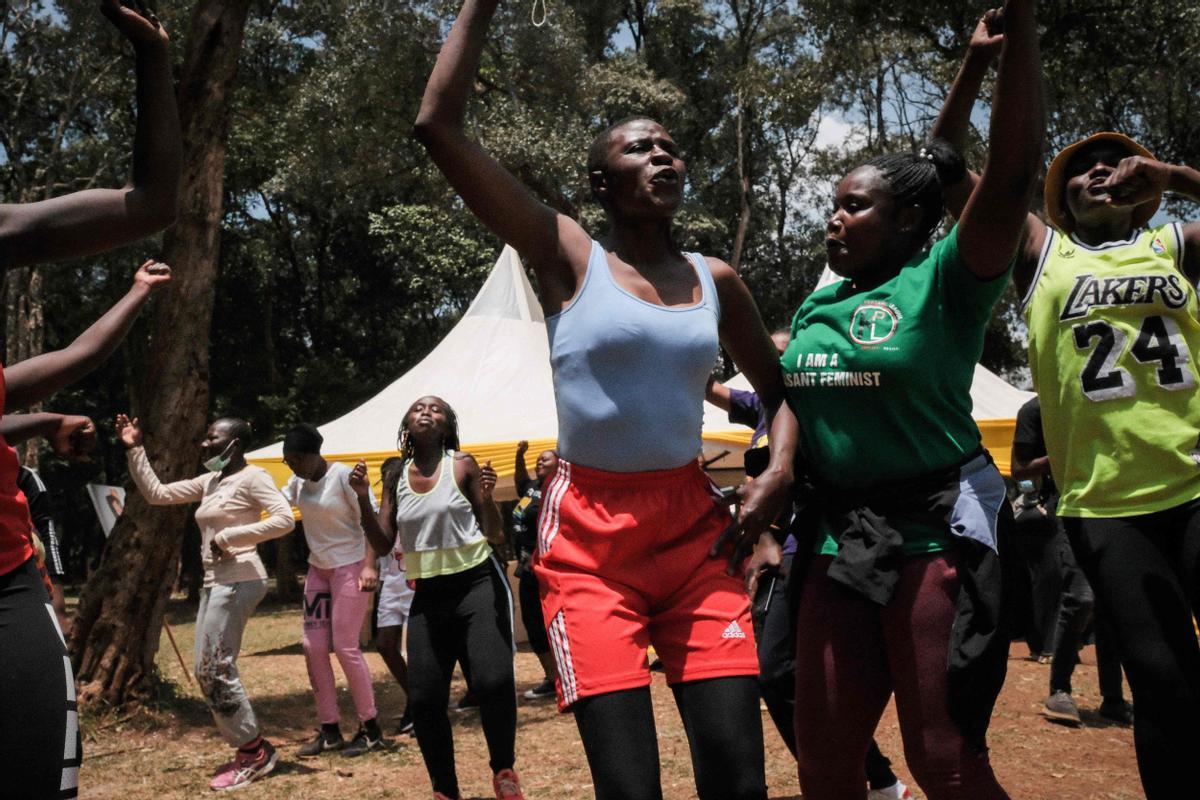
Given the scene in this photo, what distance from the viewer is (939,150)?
123 inches

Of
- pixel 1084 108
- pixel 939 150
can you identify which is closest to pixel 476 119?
pixel 1084 108

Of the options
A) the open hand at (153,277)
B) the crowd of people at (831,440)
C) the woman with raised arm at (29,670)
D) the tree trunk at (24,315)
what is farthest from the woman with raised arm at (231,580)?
the tree trunk at (24,315)

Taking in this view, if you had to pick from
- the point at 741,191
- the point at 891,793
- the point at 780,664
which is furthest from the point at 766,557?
the point at 741,191

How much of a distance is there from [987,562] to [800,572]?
1.60 ft

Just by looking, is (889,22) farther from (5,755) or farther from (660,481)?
(5,755)

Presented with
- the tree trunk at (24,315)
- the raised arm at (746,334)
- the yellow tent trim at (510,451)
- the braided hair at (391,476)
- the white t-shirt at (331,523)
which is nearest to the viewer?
the raised arm at (746,334)

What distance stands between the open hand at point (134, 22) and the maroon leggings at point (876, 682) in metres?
1.96

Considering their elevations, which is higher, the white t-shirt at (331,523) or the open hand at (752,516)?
the open hand at (752,516)

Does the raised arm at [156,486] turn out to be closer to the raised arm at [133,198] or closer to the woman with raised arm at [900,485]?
the raised arm at [133,198]

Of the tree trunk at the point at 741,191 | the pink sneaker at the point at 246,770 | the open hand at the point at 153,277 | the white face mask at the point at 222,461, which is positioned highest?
the tree trunk at the point at 741,191

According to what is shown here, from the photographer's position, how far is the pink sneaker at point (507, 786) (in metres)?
5.18

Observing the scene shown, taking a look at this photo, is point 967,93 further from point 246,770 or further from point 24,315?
point 24,315

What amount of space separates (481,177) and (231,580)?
4692 mm

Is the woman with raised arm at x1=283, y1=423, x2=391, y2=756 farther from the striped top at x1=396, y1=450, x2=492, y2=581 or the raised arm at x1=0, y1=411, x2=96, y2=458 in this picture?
the raised arm at x1=0, y1=411, x2=96, y2=458
